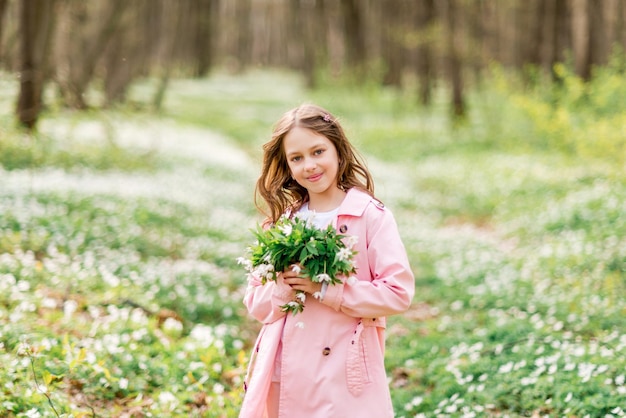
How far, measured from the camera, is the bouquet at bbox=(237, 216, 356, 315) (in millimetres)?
2914

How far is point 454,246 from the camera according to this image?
10305 mm

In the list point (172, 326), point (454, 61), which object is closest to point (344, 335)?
point (172, 326)

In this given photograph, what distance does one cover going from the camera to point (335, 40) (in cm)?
4909

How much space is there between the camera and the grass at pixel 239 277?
4.70m

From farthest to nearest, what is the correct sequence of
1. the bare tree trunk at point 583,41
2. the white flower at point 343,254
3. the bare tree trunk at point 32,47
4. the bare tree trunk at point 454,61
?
1. the bare tree trunk at point 454,61
2. the bare tree trunk at point 583,41
3. the bare tree trunk at point 32,47
4. the white flower at point 343,254

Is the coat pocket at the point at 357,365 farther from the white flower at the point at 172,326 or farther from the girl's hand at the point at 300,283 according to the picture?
the white flower at the point at 172,326

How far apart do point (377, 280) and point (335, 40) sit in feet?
157

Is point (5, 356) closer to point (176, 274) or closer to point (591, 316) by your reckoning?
point (176, 274)

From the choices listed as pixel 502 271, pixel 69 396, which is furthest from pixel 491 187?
pixel 69 396

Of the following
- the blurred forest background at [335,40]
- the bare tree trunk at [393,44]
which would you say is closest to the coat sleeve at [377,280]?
the blurred forest background at [335,40]

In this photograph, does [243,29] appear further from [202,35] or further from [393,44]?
[393,44]

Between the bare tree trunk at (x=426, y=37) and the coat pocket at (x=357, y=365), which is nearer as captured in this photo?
the coat pocket at (x=357, y=365)

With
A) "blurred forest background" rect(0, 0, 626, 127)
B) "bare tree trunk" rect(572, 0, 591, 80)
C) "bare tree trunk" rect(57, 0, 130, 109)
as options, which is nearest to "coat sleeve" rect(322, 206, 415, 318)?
"blurred forest background" rect(0, 0, 626, 127)

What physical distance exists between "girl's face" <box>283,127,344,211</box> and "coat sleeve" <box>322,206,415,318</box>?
0.28 m
